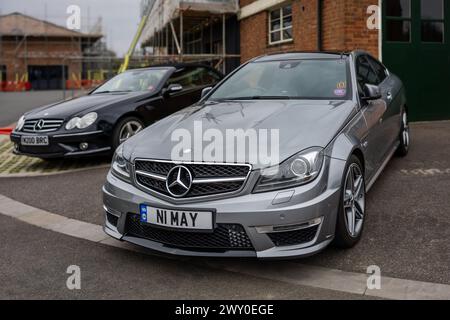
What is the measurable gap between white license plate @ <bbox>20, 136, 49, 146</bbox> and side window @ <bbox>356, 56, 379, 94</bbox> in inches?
164

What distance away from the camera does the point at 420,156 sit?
7.21 metres

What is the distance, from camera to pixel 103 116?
7254 mm

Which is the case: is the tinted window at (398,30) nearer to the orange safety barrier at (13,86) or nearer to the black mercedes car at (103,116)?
the black mercedes car at (103,116)

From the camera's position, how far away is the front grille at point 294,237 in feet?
10.8

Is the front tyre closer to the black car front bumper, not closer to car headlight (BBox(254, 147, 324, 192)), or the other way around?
car headlight (BBox(254, 147, 324, 192))

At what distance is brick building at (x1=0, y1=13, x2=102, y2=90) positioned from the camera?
45.3 meters

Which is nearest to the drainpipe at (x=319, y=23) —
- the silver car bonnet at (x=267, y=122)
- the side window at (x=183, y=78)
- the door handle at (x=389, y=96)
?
the side window at (x=183, y=78)

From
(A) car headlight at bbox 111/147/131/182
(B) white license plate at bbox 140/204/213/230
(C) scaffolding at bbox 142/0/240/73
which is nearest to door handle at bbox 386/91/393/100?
(A) car headlight at bbox 111/147/131/182

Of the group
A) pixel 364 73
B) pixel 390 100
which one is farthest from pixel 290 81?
pixel 390 100

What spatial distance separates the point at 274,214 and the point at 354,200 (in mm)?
1021

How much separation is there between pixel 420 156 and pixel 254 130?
4.26 m

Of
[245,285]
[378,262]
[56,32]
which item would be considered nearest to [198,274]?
[245,285]

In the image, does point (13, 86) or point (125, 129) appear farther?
point (13, 86)

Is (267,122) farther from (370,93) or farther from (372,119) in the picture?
(372,119)
